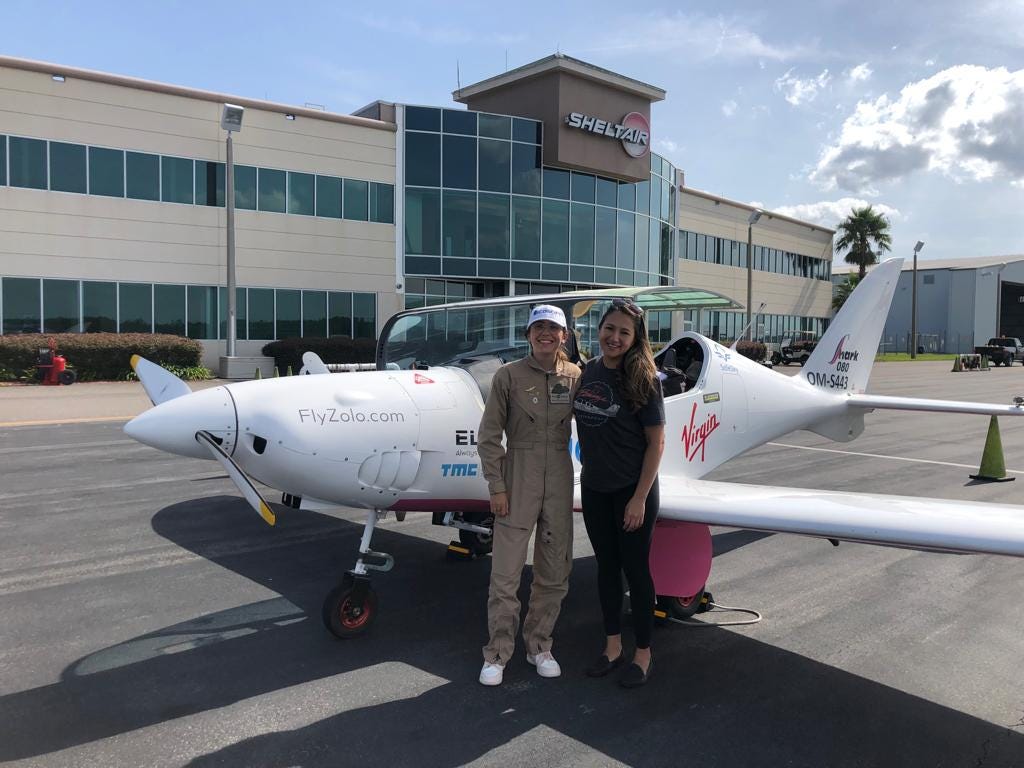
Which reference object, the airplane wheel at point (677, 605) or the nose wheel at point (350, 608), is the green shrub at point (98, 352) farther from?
the airplane wheel at point (677, 605)

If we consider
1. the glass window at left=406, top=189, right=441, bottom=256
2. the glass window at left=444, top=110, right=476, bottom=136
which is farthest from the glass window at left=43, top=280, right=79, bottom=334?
the glass window at left=444, top=110, right=476, bottom=136

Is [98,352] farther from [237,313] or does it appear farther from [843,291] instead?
[843,291]

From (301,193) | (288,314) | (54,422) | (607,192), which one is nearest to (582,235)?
(607,192)

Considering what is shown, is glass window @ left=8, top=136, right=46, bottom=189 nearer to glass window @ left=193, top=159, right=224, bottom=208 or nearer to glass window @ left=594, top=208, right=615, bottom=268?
glass window @ left=193, top=159, right=224, bottom=208

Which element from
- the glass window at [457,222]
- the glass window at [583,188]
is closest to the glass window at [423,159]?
the glass window at [457,222]

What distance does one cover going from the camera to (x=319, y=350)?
26.0 m

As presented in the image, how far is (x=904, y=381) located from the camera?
2881 centimetres

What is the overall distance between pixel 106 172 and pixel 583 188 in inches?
715

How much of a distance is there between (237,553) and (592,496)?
3580 mm

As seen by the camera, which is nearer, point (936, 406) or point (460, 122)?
point (936, 406)

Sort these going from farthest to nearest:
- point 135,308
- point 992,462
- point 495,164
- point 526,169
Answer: point 526,169 → point 495,164 → point 135,308 → point 992,462

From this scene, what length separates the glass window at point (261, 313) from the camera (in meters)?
26.0

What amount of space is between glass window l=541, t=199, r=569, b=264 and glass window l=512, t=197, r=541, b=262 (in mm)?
365

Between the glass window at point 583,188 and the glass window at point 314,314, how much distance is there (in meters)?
11.5
